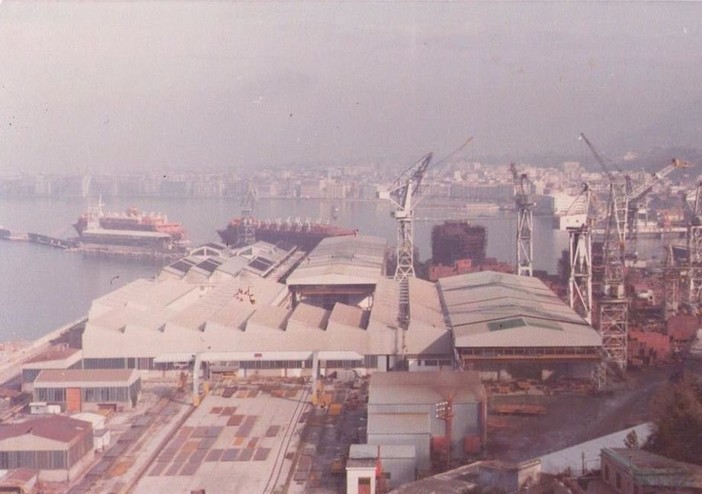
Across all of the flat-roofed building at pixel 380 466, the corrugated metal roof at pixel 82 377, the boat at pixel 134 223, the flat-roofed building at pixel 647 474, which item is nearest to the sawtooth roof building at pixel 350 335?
the corrugated metal roof at pixel 82 377

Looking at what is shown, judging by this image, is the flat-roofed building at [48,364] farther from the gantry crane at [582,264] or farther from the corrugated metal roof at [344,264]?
the gantry crane at [582,264]

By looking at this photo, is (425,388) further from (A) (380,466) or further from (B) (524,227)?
(B) (524,227)

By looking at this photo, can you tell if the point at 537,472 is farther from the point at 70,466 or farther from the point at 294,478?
the point at 70,466

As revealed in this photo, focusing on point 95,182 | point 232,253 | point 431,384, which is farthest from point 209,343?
point 95,182

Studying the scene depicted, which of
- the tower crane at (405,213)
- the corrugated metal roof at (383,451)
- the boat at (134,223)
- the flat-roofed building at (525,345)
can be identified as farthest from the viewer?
the boat at (134,223)

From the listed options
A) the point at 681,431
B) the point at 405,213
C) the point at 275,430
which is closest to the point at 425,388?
the point at 275,430

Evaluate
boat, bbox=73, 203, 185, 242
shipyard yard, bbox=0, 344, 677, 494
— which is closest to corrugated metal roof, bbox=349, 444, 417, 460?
shipyard yard, bbox=0, 344, 677, 494

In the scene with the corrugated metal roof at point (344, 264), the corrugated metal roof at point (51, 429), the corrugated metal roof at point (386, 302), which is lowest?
the corrugated metal roof at point (51, 429)
